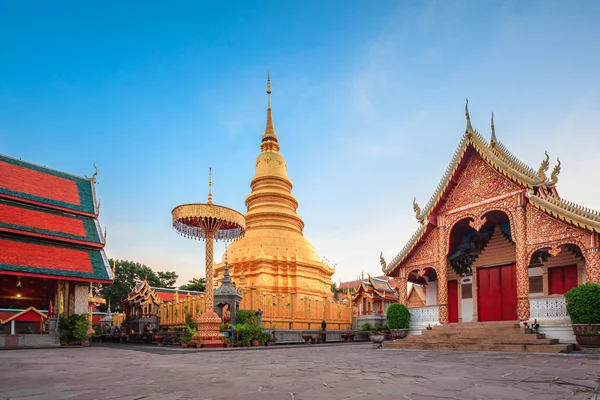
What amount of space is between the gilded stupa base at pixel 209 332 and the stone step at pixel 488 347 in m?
5.95

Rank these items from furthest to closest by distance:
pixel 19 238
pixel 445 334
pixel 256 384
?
pixel 19 238
pixel 445 334
pixel 256 384

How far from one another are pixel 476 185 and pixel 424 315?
18.0 ft

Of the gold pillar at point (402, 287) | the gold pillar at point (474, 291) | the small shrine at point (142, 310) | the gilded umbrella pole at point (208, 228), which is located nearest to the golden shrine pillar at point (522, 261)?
the gold pillar at point (474, 291)

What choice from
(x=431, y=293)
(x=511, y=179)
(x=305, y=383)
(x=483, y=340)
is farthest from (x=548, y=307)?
(x=305, y=383)

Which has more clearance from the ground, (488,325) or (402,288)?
(402,288)

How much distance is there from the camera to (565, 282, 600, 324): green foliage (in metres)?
11.9

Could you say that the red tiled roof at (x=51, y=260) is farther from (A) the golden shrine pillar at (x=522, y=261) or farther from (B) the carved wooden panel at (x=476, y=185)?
(A) the golden shrine pillar at (x=522, y=261)

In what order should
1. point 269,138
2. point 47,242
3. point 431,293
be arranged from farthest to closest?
point 269,138 → point 47,242 → point 431,293

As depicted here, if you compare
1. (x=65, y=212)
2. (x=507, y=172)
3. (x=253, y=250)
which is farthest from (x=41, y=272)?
(x=507, y=172)

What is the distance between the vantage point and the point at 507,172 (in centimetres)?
1557

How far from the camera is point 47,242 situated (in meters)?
20.4

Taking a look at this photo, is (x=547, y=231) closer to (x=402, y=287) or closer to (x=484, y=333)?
(x=484, y=333)

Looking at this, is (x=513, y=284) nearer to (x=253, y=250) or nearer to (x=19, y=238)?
(x=253, y=250)

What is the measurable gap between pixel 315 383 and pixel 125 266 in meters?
44.0
